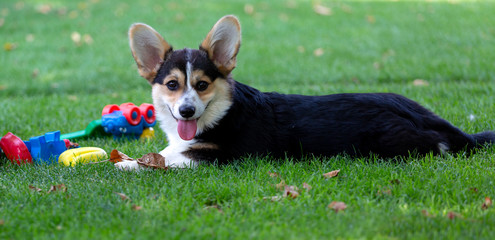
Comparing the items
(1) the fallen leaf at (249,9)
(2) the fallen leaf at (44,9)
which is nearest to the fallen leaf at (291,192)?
(1) the fallen leaf at (249,9)

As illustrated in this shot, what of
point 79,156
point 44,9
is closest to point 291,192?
point 79,156

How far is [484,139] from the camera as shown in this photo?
456 centimetres

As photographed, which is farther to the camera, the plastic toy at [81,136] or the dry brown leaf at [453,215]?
the plastic toy at [81,136]

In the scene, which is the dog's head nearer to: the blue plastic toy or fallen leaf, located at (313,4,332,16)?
the blue plastic toy

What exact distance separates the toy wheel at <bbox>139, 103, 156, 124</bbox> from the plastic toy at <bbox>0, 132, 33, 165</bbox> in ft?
4.20

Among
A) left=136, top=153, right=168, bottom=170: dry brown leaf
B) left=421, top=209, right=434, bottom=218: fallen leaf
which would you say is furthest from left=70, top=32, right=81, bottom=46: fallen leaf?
left=421, top=209, right=434, bottom=218: fallen leaf

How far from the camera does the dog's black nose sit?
409 centimetres

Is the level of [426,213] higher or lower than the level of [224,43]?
lower

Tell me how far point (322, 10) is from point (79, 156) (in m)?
10.3

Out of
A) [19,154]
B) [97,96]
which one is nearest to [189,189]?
[19,154]

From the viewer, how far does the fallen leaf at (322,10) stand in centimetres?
1358

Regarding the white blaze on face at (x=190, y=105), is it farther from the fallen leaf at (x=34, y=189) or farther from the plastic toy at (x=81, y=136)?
the fallen leaf at (x=34, y=189)

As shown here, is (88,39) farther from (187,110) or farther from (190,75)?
(187,110)

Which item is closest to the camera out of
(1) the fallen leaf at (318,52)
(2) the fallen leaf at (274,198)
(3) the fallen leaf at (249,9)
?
(2) the fallen leaf at (274,198)
